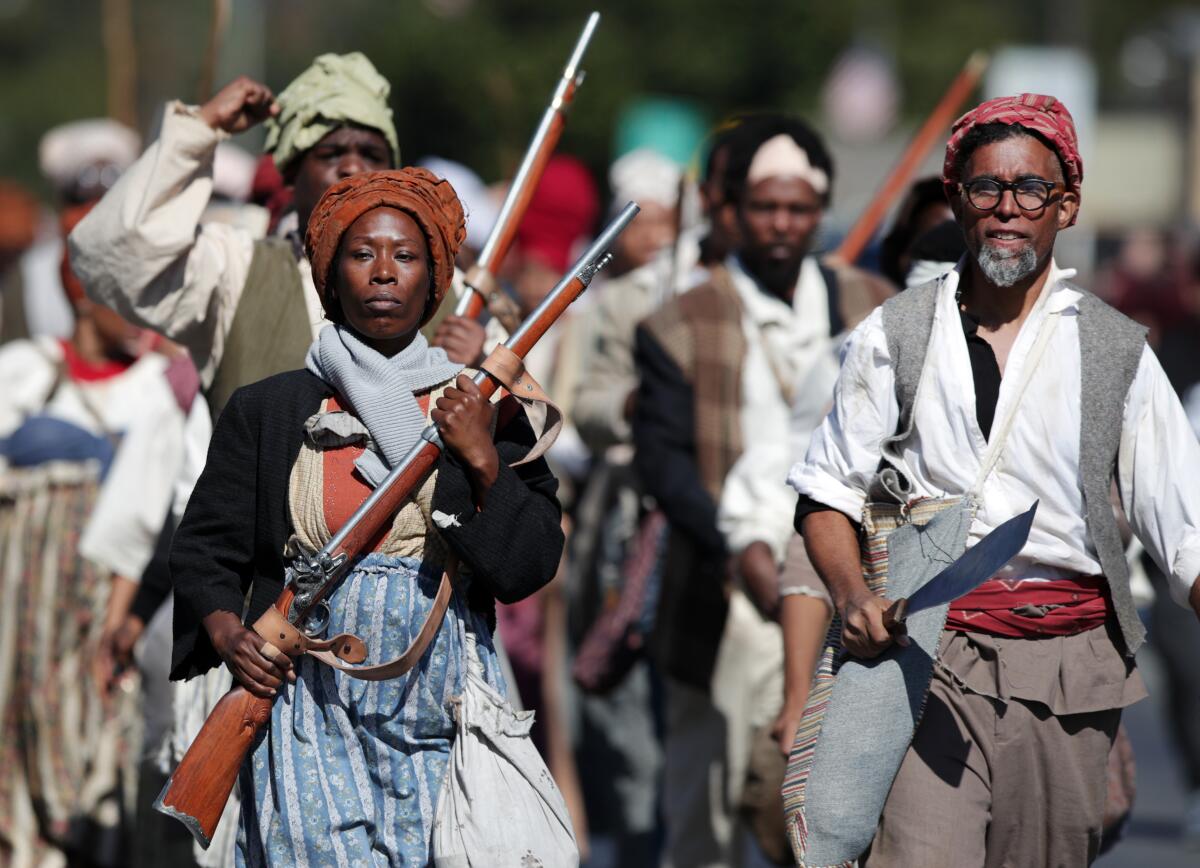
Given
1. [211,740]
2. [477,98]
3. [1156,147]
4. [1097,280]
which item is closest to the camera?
[211,740]

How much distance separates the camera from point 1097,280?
86.2ft

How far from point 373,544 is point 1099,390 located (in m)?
1.47

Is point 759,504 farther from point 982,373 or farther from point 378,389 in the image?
point 378,389

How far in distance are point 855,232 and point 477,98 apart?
21.6 meters

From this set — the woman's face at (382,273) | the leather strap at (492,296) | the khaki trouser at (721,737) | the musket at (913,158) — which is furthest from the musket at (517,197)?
the musket at (913,158)

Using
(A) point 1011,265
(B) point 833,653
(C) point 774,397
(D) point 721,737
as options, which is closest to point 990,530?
(B) point 833,653

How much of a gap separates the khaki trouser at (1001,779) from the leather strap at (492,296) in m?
1.61

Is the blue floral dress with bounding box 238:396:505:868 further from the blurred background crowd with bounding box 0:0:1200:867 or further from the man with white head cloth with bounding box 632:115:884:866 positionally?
the man with white head cloth with bounding box 632:115:884:866

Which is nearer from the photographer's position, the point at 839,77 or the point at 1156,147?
the point at 839,77

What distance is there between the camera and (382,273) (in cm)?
460

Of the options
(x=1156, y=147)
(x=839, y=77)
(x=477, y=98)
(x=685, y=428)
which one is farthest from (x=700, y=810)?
(x=1156, y=147)

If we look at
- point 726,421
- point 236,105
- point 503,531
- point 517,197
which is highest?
point 236,105

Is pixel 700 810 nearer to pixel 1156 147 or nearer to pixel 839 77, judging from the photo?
pixel 839 77

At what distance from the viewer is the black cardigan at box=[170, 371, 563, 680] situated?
448 centimetres
